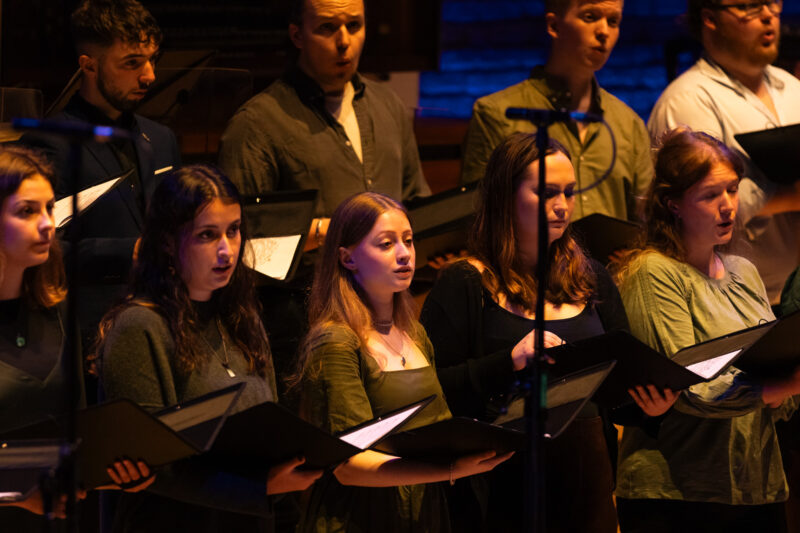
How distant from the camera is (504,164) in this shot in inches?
110

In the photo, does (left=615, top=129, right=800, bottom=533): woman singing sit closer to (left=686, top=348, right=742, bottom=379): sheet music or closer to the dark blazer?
(left=686, top=348, right=742, bottom=379): sheet music

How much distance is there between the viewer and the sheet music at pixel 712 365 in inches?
96.5

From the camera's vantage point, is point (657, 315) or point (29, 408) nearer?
point (29, 408)

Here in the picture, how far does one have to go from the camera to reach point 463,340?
2.67 metres

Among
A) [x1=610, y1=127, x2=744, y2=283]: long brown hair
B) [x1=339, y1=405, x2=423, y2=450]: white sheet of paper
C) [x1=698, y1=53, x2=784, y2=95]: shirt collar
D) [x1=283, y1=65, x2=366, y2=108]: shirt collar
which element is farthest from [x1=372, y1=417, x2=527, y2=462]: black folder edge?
[x1=698, y1=53, x2=784, y2=95]: shirt collar

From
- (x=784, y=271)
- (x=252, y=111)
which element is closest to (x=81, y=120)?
(x=252, y=111)


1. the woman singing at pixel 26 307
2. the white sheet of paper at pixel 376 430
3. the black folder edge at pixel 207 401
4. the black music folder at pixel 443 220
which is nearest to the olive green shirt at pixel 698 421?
the black music folder at pixel 443 220

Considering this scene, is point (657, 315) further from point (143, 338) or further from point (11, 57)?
point (11, 57)

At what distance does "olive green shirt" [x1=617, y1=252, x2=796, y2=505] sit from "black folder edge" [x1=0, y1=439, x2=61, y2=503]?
4.72ft

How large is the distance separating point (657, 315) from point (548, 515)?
0.56m

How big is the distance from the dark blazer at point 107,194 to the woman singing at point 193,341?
1.46 feet

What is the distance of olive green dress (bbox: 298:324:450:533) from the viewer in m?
2.40

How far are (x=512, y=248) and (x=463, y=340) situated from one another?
0.81 feet

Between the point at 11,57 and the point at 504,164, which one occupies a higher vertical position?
the point at 11,57
